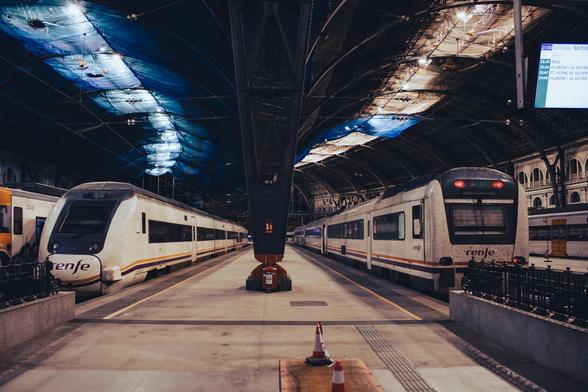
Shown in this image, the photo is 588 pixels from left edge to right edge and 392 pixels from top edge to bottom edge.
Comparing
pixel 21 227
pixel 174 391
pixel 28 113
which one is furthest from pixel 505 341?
pixel 28 113

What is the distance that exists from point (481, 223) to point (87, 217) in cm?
1074

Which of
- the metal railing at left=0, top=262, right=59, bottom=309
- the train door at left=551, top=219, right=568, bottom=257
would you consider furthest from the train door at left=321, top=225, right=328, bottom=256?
the metal railing at left=0, top=262, right=59, bottom=309

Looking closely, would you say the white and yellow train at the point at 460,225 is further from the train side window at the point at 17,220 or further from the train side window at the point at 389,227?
the train side window at the point at 17,220

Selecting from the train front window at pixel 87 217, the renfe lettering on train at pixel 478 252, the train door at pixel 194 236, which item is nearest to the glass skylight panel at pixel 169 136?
the train door at pixel 194 236

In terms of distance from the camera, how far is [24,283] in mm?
8633

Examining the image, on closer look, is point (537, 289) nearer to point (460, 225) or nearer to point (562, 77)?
point (562, 77)

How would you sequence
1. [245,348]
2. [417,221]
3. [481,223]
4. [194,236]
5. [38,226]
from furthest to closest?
[194,236]
[38,226]
[417,221]
[481,223]
[245,348]

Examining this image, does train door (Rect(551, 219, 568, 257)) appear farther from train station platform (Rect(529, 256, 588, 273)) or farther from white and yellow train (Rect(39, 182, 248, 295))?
white and yellow train (Rect(39, 182, 248, 295))

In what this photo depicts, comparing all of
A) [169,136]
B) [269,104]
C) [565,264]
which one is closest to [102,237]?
[269,104]

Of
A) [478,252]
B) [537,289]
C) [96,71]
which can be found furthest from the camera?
[96,71]

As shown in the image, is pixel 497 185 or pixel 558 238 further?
pixel 558 238

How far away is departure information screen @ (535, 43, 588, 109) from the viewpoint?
7.57 m

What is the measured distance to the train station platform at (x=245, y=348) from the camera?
6172 millimetres

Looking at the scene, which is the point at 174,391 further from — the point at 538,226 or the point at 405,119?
the point at 405,119
